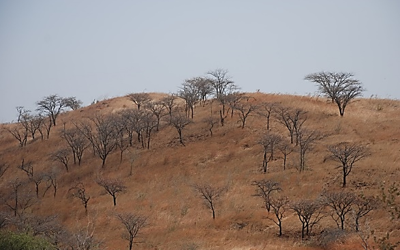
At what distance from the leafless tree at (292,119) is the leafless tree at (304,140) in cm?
77

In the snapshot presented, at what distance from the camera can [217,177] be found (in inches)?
1635

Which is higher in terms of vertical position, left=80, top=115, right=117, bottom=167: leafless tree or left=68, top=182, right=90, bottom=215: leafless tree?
left=80, top=115, right=117, bottom=167: leafless tree

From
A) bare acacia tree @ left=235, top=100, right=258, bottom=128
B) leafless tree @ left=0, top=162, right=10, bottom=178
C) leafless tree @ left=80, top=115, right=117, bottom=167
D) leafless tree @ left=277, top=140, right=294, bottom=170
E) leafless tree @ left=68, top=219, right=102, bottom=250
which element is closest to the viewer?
leafless tree @ left=68, top=219, right=102, bottom=250

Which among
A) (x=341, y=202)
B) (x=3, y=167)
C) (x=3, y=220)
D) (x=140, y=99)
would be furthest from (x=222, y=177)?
(x=3, y=167)

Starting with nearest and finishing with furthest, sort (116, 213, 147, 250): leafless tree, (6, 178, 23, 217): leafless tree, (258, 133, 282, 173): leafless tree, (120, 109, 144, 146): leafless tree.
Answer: (116, 213, 147, 250): leafless tree < (258, 133, 282, 173): leafless tree < (6, 178, 23, 217): leafless tree < (120, 109, 144, 146): leafless tree

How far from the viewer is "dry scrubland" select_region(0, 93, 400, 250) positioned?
30.3 meters

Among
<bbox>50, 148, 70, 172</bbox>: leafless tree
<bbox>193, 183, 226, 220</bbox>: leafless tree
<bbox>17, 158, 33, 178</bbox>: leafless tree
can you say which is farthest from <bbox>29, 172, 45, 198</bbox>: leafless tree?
<bbox>193, 183, 226, 220</bbox>: leafless tree

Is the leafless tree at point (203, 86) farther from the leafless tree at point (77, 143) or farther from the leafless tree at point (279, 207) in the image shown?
the leafless tree at point (279, 207)

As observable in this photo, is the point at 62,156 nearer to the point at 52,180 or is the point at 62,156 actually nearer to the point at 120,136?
the point at 52,180

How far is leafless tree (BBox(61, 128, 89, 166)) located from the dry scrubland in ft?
5.41

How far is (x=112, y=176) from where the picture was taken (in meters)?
46.9

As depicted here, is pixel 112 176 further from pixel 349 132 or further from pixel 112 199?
pixel 349 132

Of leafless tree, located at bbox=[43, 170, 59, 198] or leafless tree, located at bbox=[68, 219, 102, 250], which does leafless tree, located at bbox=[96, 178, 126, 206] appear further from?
leafless tree, located at bbox=[43, 170, 59, 198]

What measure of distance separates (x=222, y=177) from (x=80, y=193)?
14.9m
